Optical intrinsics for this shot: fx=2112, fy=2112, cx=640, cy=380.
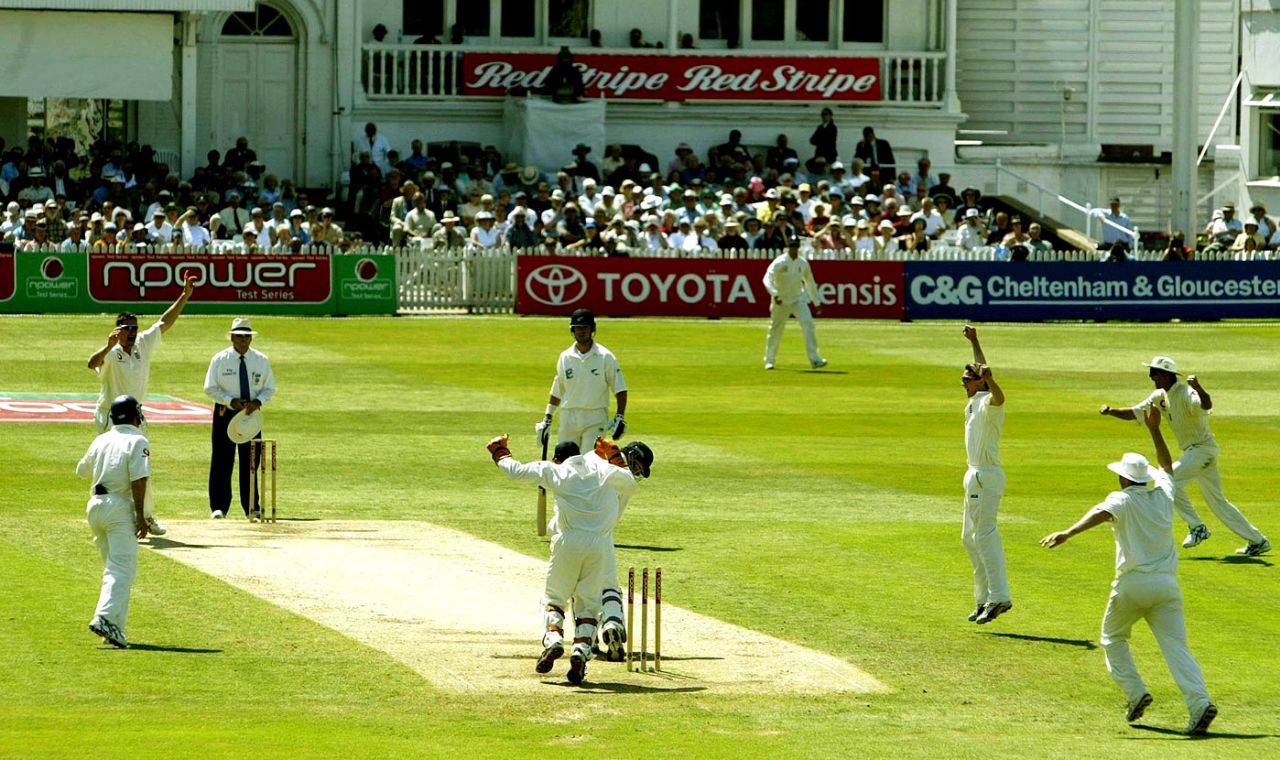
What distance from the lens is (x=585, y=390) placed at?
18391 millimetres

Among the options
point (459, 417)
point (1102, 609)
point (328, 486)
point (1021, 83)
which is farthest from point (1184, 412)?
point (1021, 83)

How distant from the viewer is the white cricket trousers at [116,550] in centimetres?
1379

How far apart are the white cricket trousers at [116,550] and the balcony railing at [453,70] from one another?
113 feet

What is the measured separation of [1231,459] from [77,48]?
89.5ft

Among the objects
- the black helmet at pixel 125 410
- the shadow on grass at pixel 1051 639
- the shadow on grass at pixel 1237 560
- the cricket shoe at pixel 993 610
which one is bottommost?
the shadow on grass at pixel 1237 560

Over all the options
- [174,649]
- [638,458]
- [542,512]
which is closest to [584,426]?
[542,512]

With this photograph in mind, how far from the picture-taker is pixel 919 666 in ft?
46.0

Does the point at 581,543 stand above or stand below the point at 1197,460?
above

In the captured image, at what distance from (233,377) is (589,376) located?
128 inches

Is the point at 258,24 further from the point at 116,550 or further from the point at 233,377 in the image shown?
the point at 116,550

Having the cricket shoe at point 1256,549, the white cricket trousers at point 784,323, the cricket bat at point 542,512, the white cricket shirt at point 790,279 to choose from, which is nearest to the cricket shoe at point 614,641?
the cricket bat at point 542,512

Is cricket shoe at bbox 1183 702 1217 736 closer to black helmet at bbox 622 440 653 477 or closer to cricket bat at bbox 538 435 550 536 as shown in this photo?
black helmet at bbox 622 440 653 477

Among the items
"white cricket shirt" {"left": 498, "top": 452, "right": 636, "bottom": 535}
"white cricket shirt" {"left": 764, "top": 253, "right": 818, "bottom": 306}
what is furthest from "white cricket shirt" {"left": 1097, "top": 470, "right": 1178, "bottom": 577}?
"white cricket shirt" {"left": 764, "top": 253, "right": 818, "bottom": 306}

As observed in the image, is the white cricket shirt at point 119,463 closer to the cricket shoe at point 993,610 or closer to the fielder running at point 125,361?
the fielder running at point 125,361
